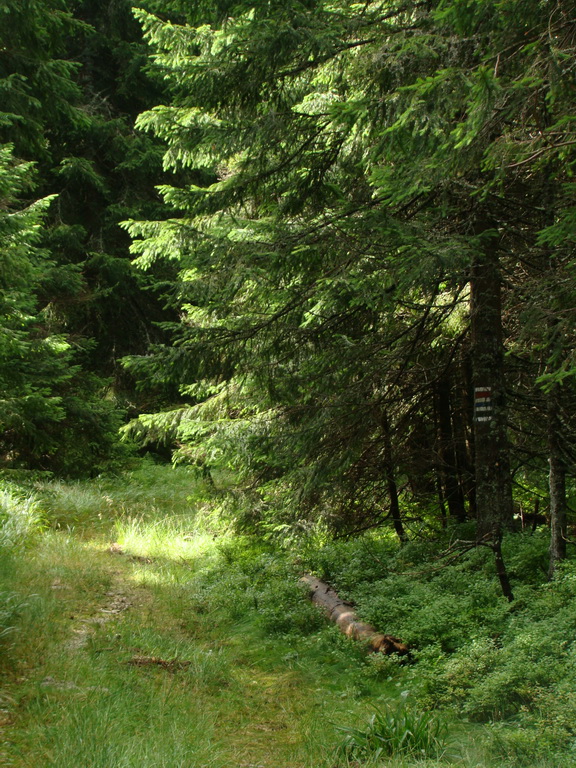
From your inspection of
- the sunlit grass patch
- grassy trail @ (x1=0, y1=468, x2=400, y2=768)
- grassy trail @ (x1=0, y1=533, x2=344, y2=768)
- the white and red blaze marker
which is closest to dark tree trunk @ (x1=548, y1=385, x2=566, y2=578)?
the white and red blaze marker

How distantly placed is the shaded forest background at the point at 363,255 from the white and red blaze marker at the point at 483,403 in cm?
4

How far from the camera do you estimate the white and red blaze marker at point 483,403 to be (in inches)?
257

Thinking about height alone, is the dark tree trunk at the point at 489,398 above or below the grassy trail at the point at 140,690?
above

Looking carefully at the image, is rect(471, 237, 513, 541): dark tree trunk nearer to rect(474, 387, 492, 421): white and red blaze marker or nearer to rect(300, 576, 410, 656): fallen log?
rect(474, 387, 492, 421): white and red blaze marker

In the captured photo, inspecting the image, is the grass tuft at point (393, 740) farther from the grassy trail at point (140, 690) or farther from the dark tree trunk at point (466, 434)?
the dark tree trunk at point (466, 434)

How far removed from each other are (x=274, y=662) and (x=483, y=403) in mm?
3379

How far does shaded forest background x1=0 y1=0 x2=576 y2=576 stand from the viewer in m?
4.56

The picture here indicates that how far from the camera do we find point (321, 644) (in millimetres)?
5555

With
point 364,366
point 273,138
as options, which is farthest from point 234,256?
point 364,366

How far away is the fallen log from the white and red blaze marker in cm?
245

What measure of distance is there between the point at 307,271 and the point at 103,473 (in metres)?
Result: 8.15

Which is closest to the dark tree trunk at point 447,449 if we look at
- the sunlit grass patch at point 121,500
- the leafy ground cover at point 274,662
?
the leafy ground cover at point 274,662

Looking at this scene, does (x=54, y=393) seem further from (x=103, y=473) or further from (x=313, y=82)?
(x=313, y=82)

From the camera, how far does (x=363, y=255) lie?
5703mm
